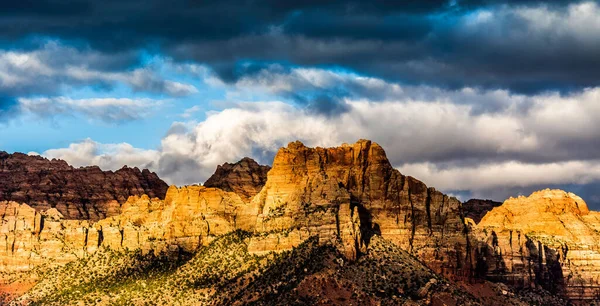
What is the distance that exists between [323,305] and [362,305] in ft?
23.0

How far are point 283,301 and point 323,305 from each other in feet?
23.4

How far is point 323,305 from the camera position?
198 metres

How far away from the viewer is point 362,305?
655ft

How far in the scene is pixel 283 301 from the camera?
199625mm

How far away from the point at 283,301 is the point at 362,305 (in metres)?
13.9
